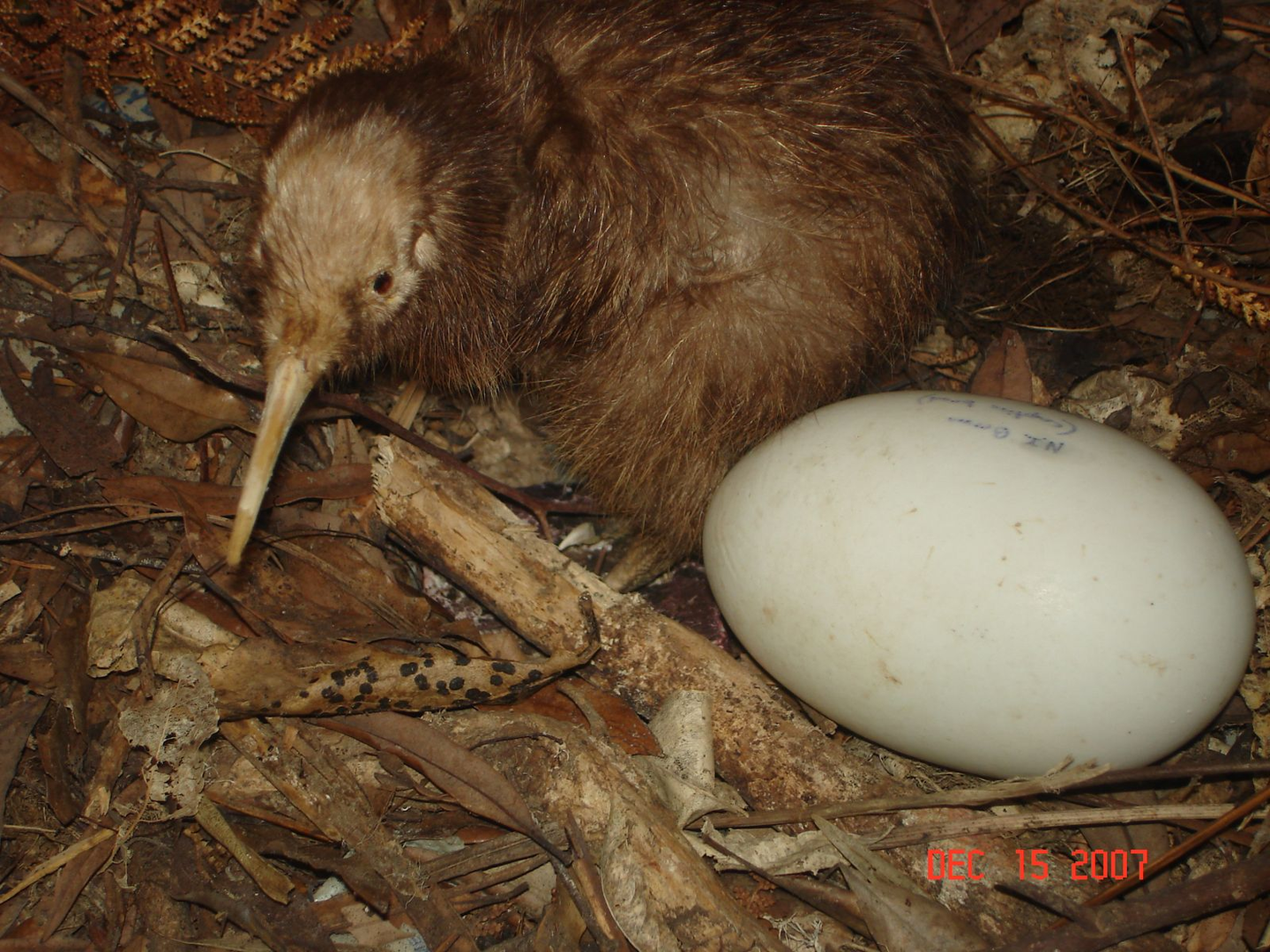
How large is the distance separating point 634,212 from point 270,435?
100 cm

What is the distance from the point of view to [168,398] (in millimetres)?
2596

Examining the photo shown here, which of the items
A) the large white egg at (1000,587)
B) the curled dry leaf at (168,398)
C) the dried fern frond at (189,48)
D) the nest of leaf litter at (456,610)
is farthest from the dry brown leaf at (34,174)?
the large white egg at (1000,587)

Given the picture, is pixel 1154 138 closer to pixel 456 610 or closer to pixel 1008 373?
pixel 1008 373

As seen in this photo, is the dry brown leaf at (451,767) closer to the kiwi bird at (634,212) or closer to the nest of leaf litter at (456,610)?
the nest of leaf litter at (456,610)

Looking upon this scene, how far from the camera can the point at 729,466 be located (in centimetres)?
250

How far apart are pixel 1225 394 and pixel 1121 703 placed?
47.3 inches

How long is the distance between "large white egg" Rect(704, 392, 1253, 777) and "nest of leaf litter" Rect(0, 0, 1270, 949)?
16 cm

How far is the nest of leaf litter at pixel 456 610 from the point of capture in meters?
2.08

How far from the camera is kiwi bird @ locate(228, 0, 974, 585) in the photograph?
7.05ft

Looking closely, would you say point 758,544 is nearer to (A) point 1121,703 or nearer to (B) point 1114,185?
(A) point 1121,703

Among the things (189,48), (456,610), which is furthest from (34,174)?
(456,610)

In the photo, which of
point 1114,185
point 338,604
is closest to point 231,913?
point 338,604

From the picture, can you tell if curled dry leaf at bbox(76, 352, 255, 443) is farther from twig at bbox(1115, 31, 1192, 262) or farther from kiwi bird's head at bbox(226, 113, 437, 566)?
twig at bbox(1115, 31, 1192, 262)
